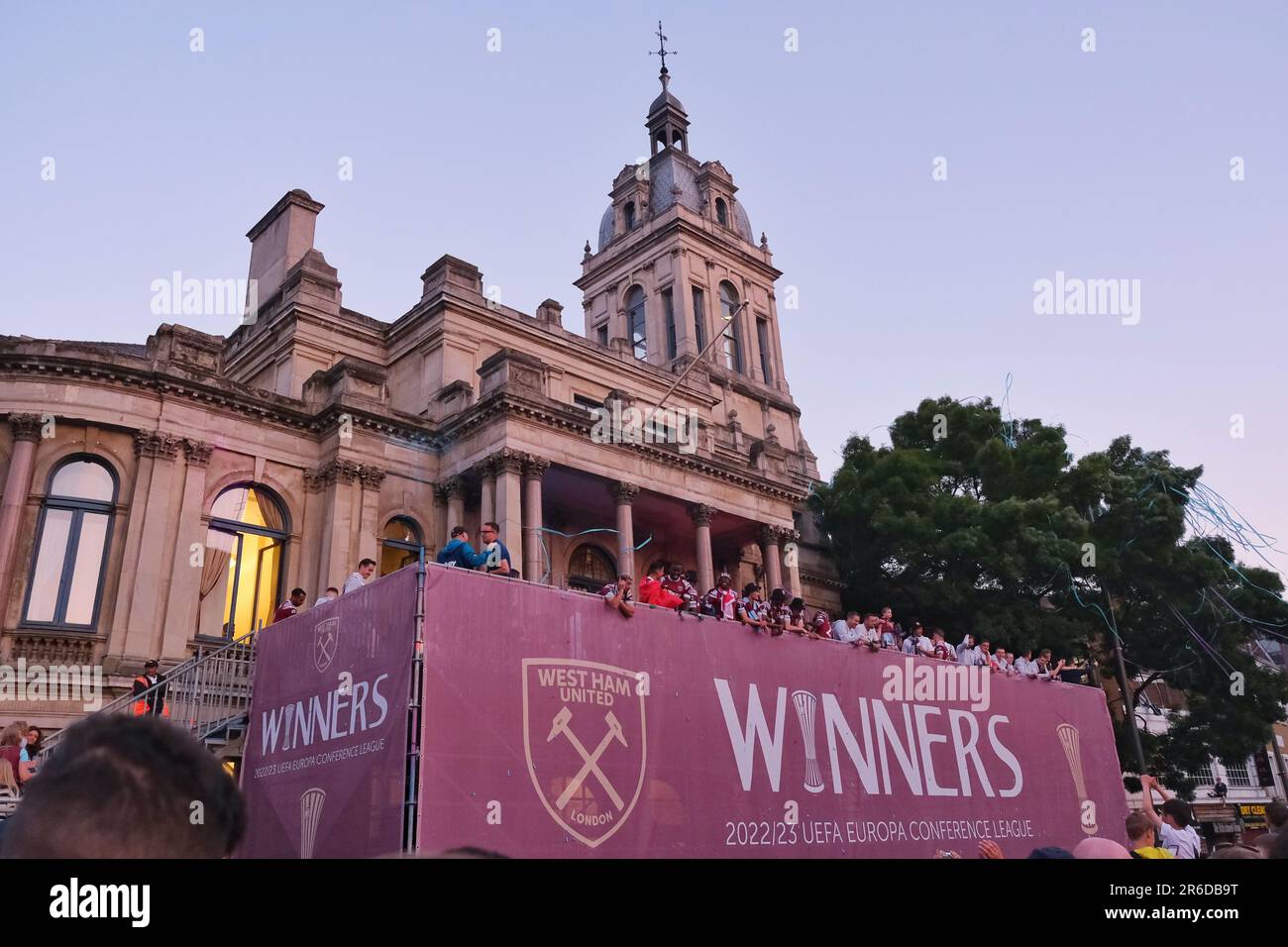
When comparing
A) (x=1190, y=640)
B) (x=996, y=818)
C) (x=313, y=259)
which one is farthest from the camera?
(x=1190, y=640)

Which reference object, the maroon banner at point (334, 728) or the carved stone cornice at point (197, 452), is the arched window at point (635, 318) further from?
the maroon banner at point (334, 728)

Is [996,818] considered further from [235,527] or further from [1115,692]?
[1115,692]

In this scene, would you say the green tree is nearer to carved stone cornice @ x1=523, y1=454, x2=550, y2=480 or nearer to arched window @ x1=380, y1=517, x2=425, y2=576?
carved stone cornice @ x1=523, y1=454, x2=550, y2=480

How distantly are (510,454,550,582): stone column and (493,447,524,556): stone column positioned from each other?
0.17m

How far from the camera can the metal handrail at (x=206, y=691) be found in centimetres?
1466

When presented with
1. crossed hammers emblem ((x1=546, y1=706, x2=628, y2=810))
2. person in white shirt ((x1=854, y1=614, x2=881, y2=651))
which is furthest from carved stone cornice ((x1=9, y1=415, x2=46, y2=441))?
person in white shirt ((x1=854, y1=614, x2=881, y2=651))

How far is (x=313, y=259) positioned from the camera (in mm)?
32375

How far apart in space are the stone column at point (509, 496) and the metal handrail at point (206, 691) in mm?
11068

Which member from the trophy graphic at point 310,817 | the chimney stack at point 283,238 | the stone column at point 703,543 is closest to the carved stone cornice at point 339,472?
the chimney stack at point 283,238

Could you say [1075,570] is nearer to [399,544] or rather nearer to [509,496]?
[509,496]

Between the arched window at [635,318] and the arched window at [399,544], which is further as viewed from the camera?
the arched window at [635,318]
